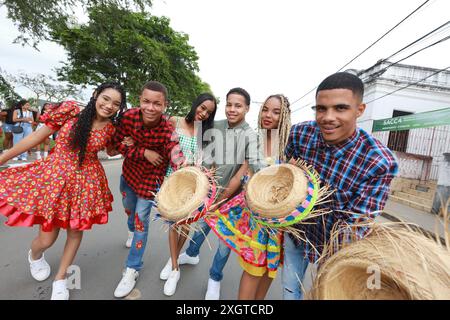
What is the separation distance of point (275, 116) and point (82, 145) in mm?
1523

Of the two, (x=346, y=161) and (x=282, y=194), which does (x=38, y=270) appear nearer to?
(x=282, y=194)

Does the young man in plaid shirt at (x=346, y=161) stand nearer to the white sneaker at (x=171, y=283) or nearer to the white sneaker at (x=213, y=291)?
the white sneaker at (x=213, y=291)

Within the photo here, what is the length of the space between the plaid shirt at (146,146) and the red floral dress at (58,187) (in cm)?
18

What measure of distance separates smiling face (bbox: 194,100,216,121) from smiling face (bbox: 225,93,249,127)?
0.25m

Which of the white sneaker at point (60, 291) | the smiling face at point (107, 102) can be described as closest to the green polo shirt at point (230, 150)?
the smiling face at point (107, 102)

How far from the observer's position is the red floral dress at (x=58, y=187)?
67.4 inches

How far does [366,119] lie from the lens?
46.0 ft

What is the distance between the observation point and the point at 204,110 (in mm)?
2230

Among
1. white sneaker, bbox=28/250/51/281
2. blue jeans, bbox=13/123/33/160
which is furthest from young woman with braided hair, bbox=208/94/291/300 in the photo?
blue jeans, bbox=13/123/33/160

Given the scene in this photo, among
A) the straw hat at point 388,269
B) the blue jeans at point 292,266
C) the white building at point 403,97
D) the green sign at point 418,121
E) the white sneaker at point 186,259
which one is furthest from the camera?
the white building at point 403,97

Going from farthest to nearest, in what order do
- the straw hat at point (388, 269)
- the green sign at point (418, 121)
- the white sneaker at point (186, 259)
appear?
the green sign at point (418, 121) → the white sneaker at point (186, 259) → the straw hat at point (388, 269)

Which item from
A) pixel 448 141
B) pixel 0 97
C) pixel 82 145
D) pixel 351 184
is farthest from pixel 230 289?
pixel 0 97

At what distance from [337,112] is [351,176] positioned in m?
0.33

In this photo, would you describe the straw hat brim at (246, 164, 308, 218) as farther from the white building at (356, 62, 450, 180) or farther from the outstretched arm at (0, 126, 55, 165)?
the white building at (356, 62, 450, 180)
